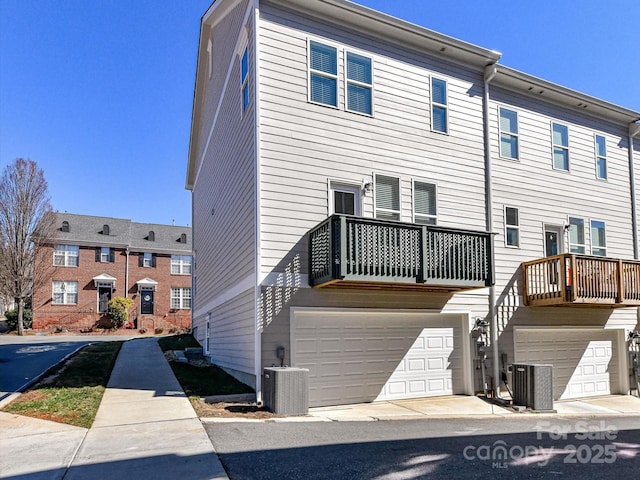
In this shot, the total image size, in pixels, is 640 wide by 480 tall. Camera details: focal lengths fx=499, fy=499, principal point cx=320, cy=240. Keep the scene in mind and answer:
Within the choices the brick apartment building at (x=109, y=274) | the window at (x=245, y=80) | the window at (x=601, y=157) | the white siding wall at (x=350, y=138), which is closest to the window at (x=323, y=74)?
the white siding wall at (x=350, y=138)

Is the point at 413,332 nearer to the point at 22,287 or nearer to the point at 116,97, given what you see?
the point at 116,97

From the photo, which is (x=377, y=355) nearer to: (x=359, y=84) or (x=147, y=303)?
(x=359, y=84)

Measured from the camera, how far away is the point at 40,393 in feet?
30.9

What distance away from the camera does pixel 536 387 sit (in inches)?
417

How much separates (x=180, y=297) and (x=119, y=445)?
32.6m

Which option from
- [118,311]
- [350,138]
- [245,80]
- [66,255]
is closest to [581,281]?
[350,138]

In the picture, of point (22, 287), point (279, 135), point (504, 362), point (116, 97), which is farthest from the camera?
point (22, 287)

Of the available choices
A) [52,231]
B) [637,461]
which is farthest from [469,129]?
[52,231]

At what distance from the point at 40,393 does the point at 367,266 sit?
6634 millimetres

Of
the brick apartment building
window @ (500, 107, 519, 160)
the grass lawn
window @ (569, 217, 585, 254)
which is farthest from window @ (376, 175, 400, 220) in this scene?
the brick apartment building

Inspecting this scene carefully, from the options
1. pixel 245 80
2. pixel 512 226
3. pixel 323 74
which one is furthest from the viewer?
pixel 512 226

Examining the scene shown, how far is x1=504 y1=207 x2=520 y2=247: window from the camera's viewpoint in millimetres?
12977

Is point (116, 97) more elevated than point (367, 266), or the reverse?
point (116, 97)

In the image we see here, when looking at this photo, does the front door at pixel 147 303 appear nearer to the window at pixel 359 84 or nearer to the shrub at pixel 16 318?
the shrub at pixel 16 318
